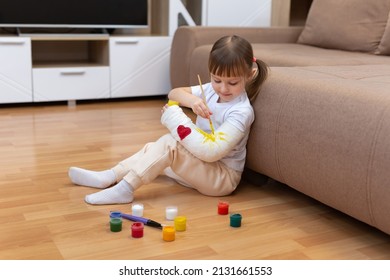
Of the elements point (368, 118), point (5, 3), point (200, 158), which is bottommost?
point (200, 158)

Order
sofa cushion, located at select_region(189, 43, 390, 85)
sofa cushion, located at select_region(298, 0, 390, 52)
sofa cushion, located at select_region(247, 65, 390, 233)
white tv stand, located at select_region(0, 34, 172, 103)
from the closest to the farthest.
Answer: sofa cushion, located at select_region(247, 65, 390, 233)
sofa cushion, located at select_region(189, 43, 390, 85)
sofa cushion, located at select_region(298, 0, 390, 52)
white tv stand, located at select_region(0, 34, 172, 103)

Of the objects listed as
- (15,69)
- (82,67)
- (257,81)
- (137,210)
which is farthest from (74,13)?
(137,210)

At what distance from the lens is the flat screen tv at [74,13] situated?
312cm

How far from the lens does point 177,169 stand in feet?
5.87

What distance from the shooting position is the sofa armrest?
9.82 ft

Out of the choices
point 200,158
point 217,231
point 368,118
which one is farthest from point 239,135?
point 368,118

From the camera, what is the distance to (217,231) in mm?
1557

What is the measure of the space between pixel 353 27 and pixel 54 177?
5.43ft

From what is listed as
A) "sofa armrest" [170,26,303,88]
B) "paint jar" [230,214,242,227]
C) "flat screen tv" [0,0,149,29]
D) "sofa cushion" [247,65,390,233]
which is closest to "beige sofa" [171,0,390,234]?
"sofa cushion" [247,65,390,233]

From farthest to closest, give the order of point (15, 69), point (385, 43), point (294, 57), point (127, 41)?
point (127, 41) < point (15, 69) < point (385, 43) < point (294, 57)

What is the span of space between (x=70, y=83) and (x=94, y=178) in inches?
59.7

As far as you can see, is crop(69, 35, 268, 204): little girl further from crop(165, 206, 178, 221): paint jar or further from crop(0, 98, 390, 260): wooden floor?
crop(165, 206, 178, 221): paint jar

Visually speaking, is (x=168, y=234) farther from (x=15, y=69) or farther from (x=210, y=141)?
(x=15, y=69)
